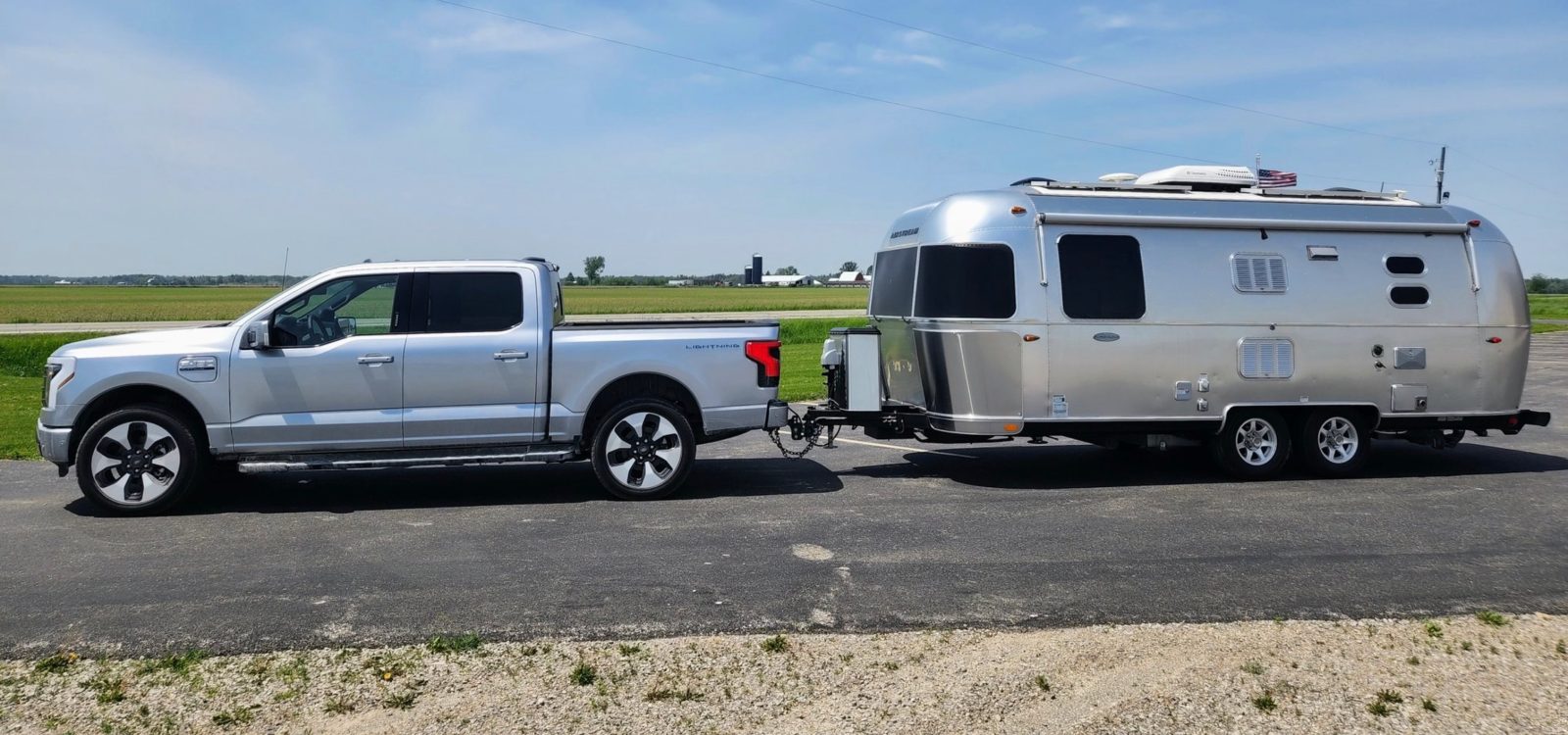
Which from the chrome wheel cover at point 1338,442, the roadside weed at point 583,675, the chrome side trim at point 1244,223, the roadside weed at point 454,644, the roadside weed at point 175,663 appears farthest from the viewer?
the chrome wheel cover at point 1338,442

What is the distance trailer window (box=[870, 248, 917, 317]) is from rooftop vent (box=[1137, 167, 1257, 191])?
248 centimetres

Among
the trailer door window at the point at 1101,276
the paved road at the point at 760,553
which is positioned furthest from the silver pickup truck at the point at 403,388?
the trailer door window at the point at 1101,276

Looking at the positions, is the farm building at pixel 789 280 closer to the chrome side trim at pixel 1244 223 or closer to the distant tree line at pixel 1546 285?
the distant tree line at pixel 1546 285

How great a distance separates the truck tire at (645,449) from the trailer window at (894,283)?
2.59m

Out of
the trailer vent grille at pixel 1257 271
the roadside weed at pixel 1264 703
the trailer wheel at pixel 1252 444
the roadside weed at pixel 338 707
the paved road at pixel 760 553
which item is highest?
the trailer vent grille at pixel 1257 271

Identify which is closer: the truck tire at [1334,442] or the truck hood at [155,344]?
the truck hood at [155,344]

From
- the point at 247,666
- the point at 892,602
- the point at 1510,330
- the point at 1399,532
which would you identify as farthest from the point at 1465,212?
the point at 247,666

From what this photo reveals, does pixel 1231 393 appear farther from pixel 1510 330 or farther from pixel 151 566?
pixel 151 566

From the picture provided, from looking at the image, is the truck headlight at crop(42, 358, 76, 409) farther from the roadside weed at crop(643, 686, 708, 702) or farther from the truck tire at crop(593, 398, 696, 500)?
the roadside weed at crop(643, 686, 708, 702)

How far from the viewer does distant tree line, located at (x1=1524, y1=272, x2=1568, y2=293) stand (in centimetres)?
13288

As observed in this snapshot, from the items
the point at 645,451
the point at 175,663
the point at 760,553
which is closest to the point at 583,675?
the point at 175,663

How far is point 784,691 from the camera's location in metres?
4.93

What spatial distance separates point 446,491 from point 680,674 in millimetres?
5147

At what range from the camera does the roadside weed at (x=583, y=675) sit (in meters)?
5.00
